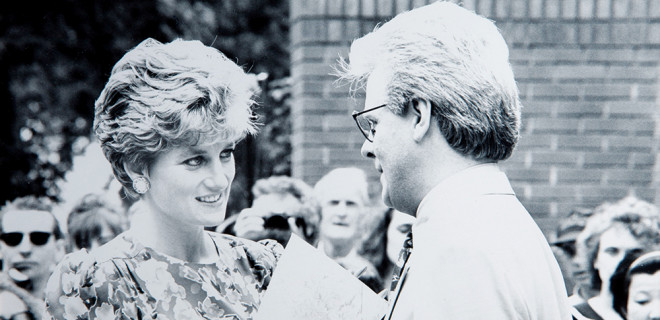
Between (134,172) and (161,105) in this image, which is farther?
(134,172)

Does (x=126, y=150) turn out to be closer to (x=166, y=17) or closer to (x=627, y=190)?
(x=627, y=190)

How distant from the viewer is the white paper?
6.40ft

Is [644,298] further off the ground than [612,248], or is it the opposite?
[612,248]

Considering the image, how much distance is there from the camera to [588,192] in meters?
4.75

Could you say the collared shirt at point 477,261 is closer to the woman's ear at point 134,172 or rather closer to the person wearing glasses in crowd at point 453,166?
the person wearing glasses in crowd at point 453,166

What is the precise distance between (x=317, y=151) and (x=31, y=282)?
1.89 meters

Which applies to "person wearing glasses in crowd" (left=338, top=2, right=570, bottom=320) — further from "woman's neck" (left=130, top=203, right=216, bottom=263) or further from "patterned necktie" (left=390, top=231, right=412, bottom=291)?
"woman's neck" (left=130, top=203, right=216, bottom=263)

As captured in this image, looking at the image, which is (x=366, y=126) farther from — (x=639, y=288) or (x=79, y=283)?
(x=639, y=288)

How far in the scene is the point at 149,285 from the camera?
206cm

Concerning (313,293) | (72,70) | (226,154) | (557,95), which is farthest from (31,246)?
(72,70)

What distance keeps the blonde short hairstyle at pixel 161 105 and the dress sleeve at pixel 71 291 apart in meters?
0.33

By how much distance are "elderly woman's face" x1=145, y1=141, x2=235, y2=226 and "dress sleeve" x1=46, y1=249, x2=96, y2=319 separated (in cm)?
28

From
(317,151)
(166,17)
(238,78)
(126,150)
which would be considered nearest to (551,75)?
(317,151)

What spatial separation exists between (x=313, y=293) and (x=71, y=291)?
2.16ft
